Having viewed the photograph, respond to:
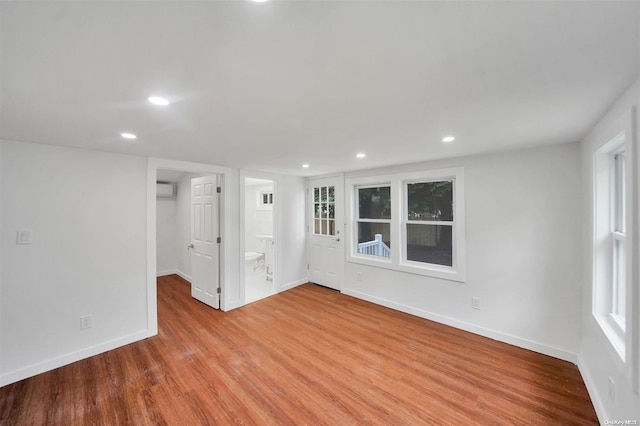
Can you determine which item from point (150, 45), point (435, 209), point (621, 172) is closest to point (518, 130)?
point (621, 172)

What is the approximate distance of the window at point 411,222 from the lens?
325cm

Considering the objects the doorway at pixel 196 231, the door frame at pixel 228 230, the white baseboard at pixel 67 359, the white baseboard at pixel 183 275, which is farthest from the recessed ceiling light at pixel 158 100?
the white baseboard at pixel 183 275

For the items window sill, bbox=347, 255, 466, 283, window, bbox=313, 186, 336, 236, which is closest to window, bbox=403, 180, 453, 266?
window sill, bbox=347, 255, 466, 283

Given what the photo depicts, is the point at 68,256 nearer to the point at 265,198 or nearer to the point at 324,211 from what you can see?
the point at 324,211

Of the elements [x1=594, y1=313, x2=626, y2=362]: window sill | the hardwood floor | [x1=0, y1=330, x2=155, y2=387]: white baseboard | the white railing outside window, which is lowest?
the hardwood floor

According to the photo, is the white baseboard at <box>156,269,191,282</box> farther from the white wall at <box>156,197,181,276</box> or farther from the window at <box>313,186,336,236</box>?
the window at <box>313,186,336,236</box>

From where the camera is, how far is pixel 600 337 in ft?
6.01

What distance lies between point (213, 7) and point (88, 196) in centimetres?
281

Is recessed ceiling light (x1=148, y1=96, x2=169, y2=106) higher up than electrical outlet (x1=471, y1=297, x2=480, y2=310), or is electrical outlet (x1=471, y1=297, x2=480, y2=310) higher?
recessed ceiling light (x1=148, y1=96, x2=169, y2=106)

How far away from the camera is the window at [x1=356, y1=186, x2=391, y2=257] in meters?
3.99

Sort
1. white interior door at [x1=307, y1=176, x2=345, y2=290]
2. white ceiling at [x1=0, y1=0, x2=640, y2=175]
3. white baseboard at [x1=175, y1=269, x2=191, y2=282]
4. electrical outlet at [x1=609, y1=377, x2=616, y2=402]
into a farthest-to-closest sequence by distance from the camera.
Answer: white baseboard at [x1=175, y1=269, x2=191, y2=282], white interior door at [x1=307, y1=176, x2=345, y2=290], electrical outlet at [x1=609, y1=377, x2=616, y2=402], white ceiling at [x1=0, y1=0, x2=640, y2=175]

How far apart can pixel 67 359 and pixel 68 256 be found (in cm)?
101

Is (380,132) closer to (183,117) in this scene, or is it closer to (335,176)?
(183,117)

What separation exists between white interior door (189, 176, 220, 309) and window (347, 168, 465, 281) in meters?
2.17
